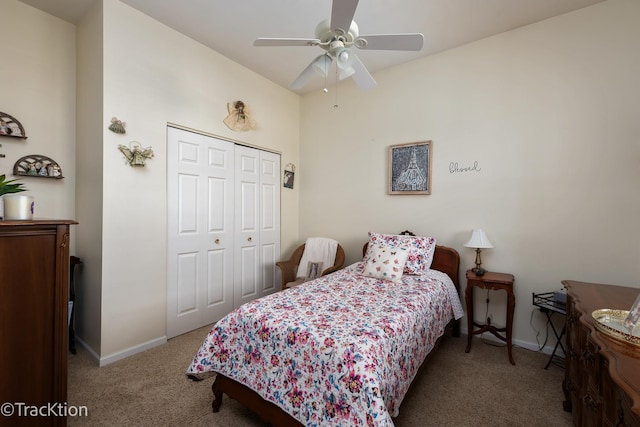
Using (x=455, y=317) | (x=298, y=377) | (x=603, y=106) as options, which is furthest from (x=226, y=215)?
(x=603, y=106)

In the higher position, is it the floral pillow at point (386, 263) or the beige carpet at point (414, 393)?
the floral pillow at point (386, 263)

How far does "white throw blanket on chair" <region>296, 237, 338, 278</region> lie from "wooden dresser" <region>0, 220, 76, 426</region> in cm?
242

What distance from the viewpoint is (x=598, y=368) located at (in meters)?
1.16

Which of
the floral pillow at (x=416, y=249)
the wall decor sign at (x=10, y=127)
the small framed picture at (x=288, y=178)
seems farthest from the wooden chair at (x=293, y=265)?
the wall decor sign at (x=10, y=127)

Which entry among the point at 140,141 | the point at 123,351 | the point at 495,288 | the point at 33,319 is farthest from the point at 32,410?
the point at 495,288

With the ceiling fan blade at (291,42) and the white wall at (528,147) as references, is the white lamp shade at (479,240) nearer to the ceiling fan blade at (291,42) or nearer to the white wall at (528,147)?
the white wall at (528,147)

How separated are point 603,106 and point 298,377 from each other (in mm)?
3135

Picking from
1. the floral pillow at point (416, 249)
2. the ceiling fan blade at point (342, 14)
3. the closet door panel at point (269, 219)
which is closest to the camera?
the ceiling fan blade at point (342, 14)

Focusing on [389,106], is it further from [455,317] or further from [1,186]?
[1,186]

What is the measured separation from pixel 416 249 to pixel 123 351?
113 inches

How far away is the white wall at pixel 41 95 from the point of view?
A: 233cm

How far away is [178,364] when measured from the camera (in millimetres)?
2357

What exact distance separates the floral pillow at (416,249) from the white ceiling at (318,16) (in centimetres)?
205

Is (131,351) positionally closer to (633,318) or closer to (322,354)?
(322,354)
